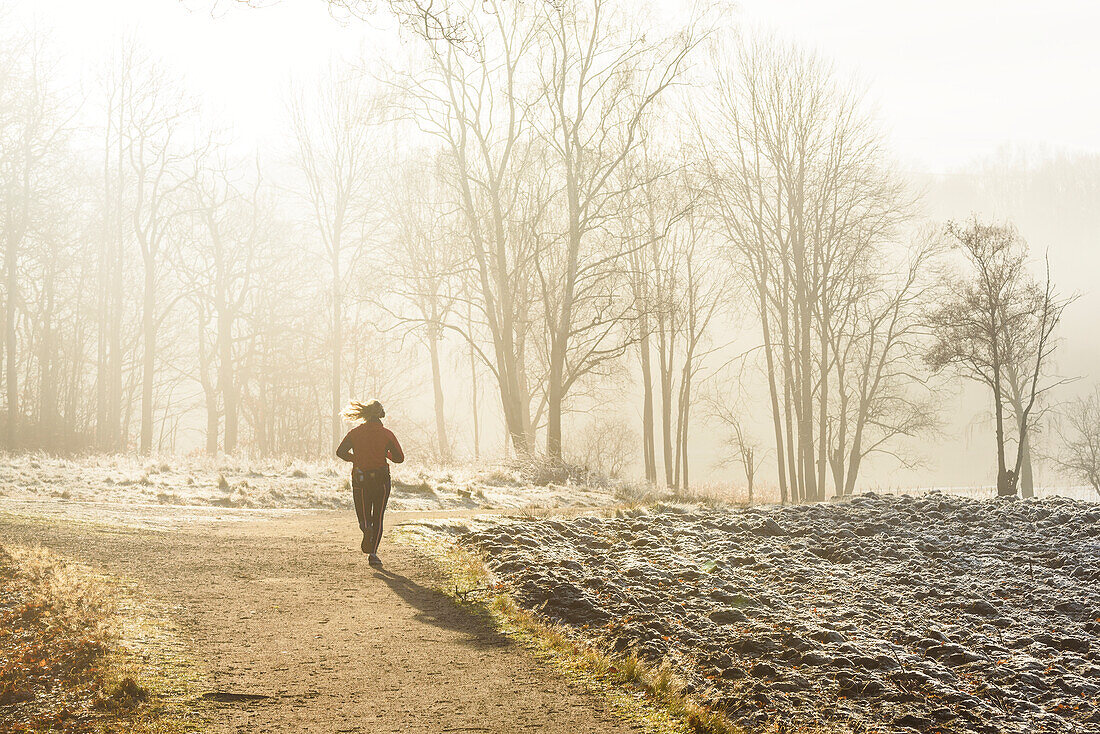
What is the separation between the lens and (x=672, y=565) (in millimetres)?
10539

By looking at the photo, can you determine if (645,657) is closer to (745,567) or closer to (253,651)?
(253,651)

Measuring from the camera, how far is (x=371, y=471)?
10062mm

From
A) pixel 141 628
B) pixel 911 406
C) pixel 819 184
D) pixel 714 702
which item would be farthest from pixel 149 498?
pixel 911 406

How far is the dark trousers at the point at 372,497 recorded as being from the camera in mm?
10070

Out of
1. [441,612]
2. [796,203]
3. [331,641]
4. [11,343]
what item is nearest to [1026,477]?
[796,203]

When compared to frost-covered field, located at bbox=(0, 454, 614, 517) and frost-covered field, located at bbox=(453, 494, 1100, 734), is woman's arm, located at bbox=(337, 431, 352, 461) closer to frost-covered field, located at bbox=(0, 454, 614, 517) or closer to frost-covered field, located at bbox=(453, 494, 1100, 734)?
frost-covered field, located at bbox=(453, 494, 1100, 734)

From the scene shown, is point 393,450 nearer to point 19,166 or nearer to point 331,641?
point 331,641

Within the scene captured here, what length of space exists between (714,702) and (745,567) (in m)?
4.78

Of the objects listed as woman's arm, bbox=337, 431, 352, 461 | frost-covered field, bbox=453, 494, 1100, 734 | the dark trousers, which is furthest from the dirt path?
woman's arm, bbox=337, 431, 352, 461

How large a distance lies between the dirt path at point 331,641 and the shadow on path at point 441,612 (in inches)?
0.7

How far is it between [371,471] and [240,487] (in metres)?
9.31

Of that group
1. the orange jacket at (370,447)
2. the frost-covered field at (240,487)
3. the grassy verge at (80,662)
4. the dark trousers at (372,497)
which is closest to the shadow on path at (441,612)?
the dark trousers at (372,497)

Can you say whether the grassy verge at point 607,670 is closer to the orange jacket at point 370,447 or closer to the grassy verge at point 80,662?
the orange jacket at point 370,447

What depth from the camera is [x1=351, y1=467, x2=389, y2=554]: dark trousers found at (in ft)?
33.0
